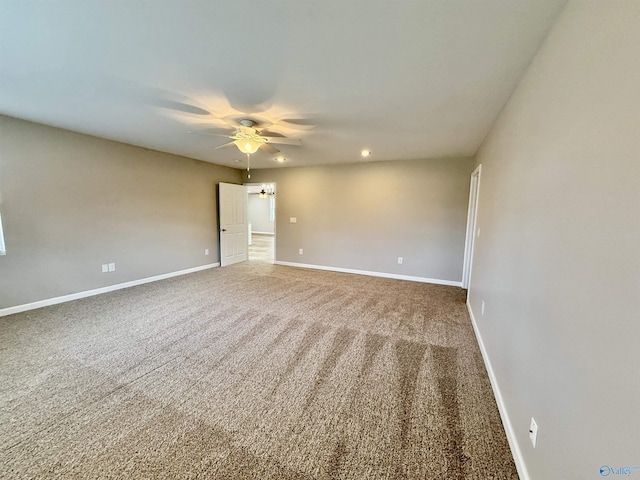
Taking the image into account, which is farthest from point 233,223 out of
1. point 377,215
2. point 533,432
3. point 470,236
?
point 533,432

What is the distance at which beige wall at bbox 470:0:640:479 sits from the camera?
74 centimetres

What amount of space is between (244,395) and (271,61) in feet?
7.94

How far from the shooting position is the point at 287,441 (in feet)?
5.00

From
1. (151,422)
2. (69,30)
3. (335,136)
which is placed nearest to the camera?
(69,30)

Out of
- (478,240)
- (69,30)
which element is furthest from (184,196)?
(478,240)

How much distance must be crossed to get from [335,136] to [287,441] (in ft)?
10.8

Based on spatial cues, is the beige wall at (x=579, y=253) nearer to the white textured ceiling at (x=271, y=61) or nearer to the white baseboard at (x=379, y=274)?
the white textured ceiling at (x=271, y=61)

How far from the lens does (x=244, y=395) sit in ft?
6.22

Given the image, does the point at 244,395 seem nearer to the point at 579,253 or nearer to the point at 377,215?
the point at 579,253

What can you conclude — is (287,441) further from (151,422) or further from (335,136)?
(335,136)

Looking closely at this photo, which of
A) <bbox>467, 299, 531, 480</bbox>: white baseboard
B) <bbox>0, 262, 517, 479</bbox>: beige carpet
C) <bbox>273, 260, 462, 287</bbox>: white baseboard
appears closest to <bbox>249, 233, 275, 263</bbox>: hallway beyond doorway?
<bbox>273, 260, 462, 287</bbox>: white baseboard

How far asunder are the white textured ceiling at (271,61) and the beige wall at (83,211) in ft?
1.72

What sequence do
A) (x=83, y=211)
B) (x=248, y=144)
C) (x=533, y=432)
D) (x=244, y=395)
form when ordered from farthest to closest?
(x=83, y=211)
(x=248, y=144)
(x=244, y=395)
(x=533, y=432)

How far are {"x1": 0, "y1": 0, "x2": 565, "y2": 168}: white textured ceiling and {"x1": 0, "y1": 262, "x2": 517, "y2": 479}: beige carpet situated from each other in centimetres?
237
